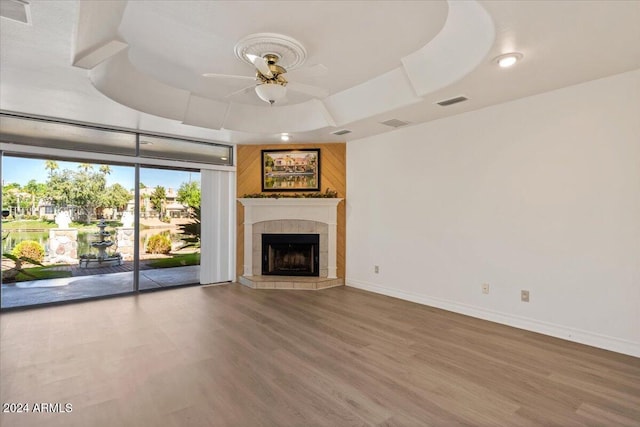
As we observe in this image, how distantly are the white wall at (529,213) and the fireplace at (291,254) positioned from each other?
1351 mm

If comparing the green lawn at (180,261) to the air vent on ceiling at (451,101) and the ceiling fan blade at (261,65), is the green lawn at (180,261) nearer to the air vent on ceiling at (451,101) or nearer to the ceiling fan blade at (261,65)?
the ceiling fan blade at (261,65)

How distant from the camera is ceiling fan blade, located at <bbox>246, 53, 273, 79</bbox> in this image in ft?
8.76

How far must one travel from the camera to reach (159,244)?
582 centimetres

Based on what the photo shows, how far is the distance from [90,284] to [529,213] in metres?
→ 6.47

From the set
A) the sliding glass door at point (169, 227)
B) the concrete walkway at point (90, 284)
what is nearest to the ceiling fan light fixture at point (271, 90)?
the sliding glass door at point (169, 227)

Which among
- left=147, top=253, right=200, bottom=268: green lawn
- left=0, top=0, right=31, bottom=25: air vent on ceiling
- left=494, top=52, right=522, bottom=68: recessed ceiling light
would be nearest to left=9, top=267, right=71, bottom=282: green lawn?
left=147, top=253, right=200, bottom=268: green lawn

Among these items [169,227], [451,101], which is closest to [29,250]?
[169,227]

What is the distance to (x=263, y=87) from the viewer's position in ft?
9.71

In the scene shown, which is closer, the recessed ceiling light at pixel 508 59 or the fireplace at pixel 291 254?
the recessed ceiling light at pixel 508 59

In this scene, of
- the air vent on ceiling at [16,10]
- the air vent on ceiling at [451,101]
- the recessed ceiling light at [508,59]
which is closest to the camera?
the air vent on ceiling at [16,10]

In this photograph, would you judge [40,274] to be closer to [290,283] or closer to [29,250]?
[29,250]

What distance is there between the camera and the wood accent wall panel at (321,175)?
20.1 ft

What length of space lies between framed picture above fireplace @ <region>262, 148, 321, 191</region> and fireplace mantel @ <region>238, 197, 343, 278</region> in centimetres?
30

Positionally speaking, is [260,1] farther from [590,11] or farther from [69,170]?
[69,170]
